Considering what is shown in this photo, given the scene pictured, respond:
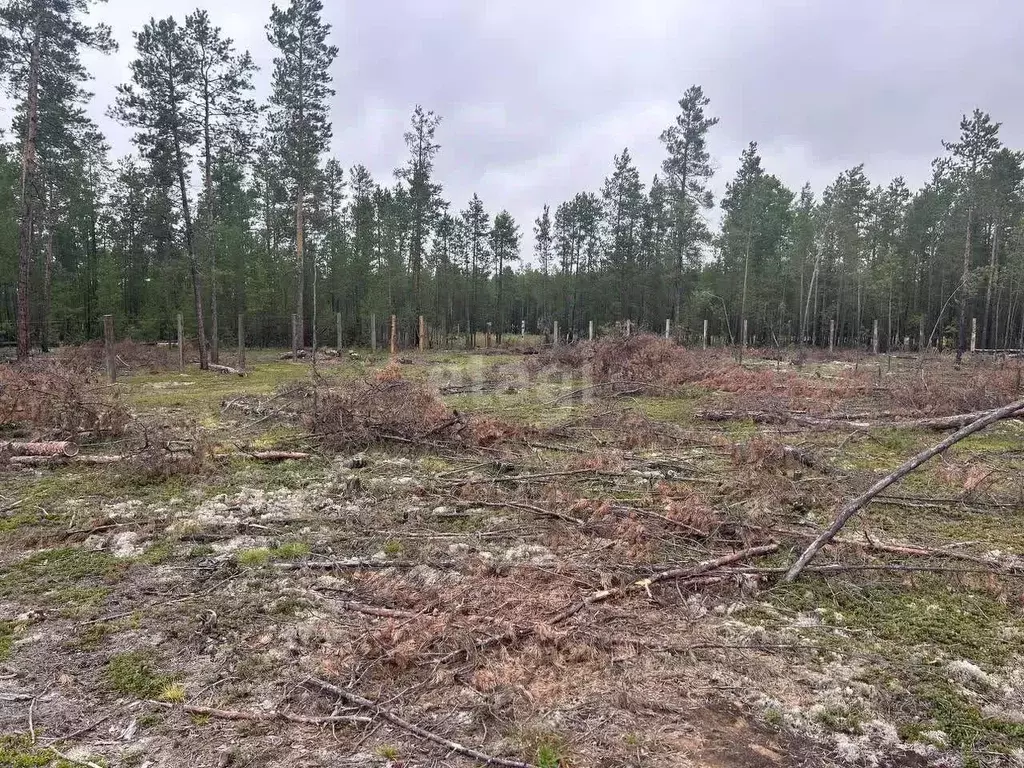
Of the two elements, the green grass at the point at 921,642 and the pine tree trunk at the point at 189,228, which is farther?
the pine tree trunk at the point at 189,228

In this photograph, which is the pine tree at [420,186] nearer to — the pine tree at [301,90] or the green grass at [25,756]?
the pine tree at [301,90]

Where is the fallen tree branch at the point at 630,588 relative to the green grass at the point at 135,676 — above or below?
above

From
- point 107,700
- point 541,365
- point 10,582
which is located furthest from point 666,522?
point 541,365

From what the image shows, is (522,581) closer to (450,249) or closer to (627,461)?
(627,461)

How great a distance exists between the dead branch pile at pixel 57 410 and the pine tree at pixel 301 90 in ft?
53.0

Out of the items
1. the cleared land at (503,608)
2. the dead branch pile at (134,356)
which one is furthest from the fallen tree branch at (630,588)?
the dead branch pile at (134,356)

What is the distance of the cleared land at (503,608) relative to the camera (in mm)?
2422

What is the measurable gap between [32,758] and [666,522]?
407 cm

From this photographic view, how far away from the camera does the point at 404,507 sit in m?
5.53

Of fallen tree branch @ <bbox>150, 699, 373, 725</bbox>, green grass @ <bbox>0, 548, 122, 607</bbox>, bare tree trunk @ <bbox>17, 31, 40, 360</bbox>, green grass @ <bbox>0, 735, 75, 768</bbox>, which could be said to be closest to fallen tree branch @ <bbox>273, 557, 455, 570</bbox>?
green grass @ <bbox>0, 548, 122, 607</bbox>

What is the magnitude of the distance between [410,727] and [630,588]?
1693 mm

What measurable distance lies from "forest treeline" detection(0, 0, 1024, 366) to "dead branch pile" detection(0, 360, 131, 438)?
10.3 m

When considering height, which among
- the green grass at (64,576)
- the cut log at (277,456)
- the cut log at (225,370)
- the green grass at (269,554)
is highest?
the cut log at (225,370)

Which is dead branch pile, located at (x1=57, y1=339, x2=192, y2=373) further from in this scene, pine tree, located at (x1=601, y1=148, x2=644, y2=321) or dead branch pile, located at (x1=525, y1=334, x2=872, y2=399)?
pine tree, located at (x1=601, y1=148, x2=644, y2=321)
